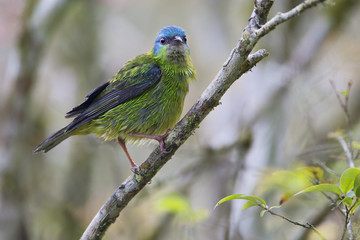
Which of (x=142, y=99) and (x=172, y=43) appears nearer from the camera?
(x=142, y=99)

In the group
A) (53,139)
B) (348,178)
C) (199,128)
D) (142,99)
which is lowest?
(348,178)

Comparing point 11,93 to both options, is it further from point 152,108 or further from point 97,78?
point 152,108

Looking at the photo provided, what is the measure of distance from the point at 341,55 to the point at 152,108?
365 cm

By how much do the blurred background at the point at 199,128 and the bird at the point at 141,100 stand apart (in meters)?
0.73

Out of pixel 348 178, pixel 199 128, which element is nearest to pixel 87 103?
pixel 199 128

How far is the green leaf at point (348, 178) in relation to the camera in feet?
6.55

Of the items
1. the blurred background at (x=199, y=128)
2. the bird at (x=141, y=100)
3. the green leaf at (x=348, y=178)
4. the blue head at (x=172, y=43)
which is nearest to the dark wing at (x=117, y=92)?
the bird at (x=141, y=100)

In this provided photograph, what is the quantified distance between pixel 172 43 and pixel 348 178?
2.52 meters

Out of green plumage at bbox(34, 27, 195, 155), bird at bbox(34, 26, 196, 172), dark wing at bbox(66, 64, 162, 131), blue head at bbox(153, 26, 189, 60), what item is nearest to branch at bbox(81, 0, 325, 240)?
bird at bbox(34, 26, 196, 172)

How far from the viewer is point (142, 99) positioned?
13.2 ft

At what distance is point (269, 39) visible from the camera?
260 inches

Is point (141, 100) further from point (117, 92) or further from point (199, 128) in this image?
point (199, 128)

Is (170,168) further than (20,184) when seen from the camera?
Yes

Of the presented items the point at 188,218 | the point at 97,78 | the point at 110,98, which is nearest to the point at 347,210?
the point at 188,218
